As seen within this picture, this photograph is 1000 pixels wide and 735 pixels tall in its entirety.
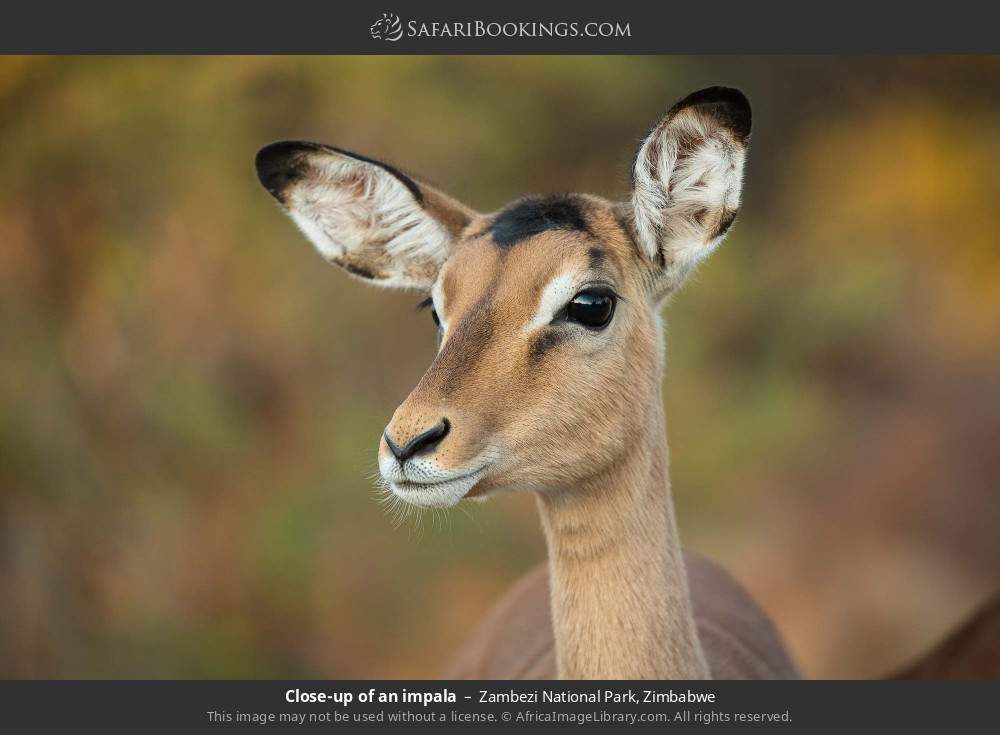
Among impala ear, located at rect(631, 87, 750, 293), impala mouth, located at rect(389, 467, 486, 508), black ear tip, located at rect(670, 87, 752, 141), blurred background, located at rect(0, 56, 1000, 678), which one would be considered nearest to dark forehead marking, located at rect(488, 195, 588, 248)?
impala ear, located at rect(631, 87, 750, 293)

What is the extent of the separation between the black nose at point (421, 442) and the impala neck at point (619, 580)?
2.14 ft

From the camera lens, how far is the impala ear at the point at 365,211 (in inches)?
177

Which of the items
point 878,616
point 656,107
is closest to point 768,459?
point 878,616

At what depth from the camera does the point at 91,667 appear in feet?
31.2

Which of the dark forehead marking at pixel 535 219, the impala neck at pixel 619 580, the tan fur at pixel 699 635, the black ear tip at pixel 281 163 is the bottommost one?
the impala neck at pixel 619 580

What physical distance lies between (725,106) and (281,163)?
183 centimetres

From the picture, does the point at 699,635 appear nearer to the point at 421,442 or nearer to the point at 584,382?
the point at 584,382

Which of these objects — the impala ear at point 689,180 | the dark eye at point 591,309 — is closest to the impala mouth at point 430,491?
the dark eye at point 591,309

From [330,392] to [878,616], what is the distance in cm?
546

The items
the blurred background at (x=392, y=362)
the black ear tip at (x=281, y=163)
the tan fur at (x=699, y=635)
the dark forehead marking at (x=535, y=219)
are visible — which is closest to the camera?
the dark forehead marking at (x=535, y=219)

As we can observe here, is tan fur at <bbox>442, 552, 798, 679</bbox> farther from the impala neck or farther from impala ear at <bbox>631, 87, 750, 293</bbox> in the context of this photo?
impala ear at <bbox>631, 87, 750, 293</bbox>

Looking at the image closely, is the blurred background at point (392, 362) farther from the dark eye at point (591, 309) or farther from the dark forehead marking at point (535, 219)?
the dark eye at point (591, 309)

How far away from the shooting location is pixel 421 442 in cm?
351

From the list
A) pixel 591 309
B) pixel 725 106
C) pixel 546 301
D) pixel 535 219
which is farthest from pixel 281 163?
pixel 725 106
